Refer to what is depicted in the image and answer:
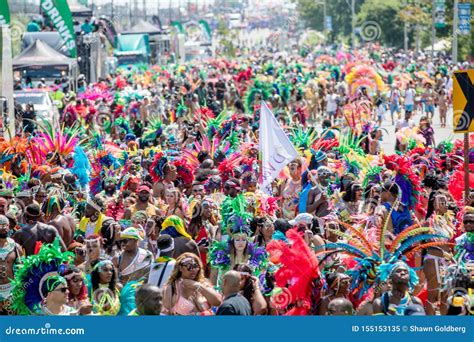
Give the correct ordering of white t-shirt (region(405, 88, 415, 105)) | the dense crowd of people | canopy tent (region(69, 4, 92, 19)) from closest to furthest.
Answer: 1. the dense crowd of people
2. white t-shirt (region(405, 88, 415, 105))
3. canopy tent (region(69, 4, 92, 19))

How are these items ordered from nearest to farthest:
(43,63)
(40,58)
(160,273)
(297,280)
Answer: (297,280), (160,273), (43,63), (40,58)

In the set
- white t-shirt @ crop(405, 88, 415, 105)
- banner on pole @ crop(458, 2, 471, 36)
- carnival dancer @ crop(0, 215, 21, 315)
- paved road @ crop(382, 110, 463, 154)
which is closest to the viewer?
carnival dancer @ crop(0, 215, 21, 315)

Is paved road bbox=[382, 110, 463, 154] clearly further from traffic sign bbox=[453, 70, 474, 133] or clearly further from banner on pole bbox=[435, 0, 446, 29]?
traffic sign bbox=[453, 70, 474, 133]

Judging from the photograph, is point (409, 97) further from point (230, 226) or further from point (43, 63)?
point (230, 226)

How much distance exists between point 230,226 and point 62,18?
32670mm

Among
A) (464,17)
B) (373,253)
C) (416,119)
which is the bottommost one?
(416,119)

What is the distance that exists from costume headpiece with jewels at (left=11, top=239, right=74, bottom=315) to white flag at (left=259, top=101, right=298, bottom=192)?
512 centimetres

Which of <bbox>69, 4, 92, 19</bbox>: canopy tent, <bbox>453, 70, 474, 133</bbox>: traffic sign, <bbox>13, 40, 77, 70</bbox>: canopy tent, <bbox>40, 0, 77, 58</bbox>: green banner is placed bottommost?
<bbox>13, 40, 77, 70</bbox>: canopy tent

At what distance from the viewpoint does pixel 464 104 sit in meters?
13.7

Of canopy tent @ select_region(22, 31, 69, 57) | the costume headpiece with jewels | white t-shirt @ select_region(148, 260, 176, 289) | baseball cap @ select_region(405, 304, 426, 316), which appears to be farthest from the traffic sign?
canopy tent @ select_region(22, 31, 69, 57)

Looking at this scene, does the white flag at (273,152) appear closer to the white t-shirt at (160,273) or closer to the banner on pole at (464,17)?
the white t-shirt at (160,273)

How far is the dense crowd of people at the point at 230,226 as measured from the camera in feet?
29.5

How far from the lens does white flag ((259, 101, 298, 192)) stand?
14.3 metres

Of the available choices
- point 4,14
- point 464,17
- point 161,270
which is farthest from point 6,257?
point 464,17
